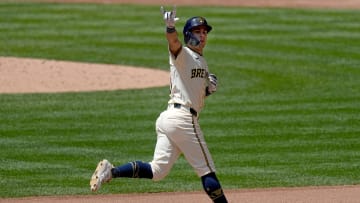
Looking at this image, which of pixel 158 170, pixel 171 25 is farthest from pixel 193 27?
pixel 158 170

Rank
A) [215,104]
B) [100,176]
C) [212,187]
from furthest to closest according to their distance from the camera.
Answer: [215,104] < [100,176] < [212,187]

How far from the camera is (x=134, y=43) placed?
71.6ft

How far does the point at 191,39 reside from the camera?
31.4 ft

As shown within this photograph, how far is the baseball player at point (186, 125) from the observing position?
9438 mm

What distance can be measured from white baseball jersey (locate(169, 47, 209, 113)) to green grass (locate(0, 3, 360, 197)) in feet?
7.27

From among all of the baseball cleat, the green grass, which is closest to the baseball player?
the baseball cleat

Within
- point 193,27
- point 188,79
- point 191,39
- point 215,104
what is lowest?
point 215,104

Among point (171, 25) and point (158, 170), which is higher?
point (171, 25)

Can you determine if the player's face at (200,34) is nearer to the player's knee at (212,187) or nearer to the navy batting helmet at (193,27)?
the navy batting helmet at (193,27)

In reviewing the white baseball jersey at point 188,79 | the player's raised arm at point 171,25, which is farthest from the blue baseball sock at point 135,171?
the player's raised arm at point 171,25

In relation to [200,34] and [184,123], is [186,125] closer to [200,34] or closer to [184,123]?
[184,123]

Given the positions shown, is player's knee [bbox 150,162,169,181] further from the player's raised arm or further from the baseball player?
the player's raised arm

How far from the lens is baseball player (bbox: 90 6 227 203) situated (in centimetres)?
944

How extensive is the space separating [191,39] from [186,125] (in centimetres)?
78
